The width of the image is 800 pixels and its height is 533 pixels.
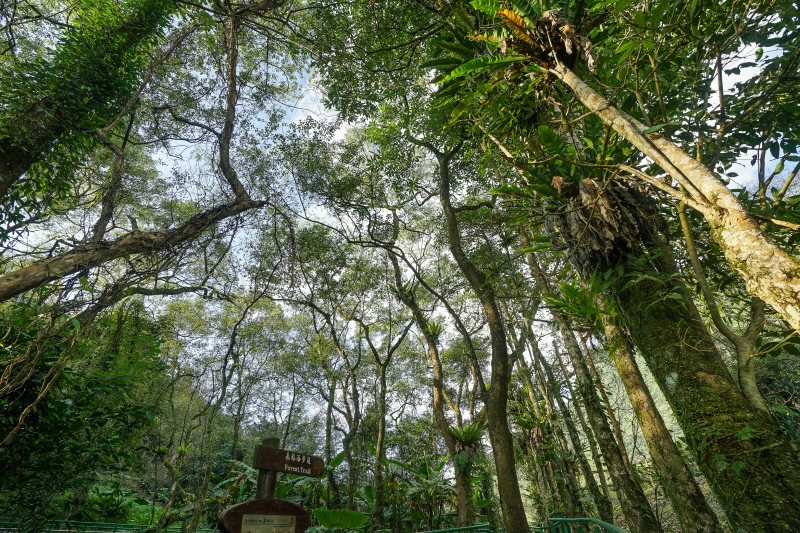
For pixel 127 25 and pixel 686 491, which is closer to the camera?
pixel 686 491

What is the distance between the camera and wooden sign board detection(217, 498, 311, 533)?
2.90 m

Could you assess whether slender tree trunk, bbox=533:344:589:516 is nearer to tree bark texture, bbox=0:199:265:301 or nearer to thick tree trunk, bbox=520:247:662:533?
thick tree trunk, bbox=520:247:662:533

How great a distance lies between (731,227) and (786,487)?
95 cm

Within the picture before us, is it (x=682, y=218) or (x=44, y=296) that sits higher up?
(x=44, y=296)

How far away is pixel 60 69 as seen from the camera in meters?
4.04

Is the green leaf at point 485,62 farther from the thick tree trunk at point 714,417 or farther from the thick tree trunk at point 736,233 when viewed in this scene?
the thick tree trunk at point 714,417

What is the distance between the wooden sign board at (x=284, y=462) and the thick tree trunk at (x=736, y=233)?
3475 mm

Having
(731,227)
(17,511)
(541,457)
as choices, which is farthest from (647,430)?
(17,511)

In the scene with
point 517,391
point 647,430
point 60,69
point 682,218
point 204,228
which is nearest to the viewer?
point 682,218

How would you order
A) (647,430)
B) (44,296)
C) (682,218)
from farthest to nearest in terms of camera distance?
1. (647,430)
2. (44,296)
3. (682,218)

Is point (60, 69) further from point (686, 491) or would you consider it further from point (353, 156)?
point (686, 491)

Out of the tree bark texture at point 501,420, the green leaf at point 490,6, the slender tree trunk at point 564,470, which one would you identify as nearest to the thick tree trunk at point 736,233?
the green leaf at point 490,6

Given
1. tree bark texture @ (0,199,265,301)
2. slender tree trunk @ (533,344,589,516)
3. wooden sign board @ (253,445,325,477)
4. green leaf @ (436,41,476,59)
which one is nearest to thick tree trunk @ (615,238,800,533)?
green leaf @ (436,41,476,59)

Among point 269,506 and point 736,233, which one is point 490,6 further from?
point 269,506
